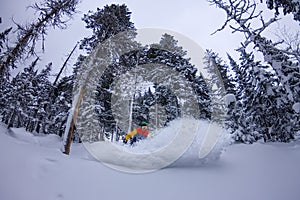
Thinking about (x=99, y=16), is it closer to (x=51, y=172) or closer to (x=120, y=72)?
(x=120, y=72)

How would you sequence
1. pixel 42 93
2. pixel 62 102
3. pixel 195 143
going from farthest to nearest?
1. pixel 42 93
2. pixel 62 102
3. pixel 195 143

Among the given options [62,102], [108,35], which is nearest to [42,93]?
[62,102]

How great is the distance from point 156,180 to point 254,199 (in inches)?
73.1

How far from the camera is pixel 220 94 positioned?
2045 cm

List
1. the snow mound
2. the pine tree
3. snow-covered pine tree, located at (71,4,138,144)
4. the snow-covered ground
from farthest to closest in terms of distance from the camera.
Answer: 1. snow-covered pine tree, located at (71,4,138,144)
2. the pine tree
3. the snow mound
4. the snow-covered ground

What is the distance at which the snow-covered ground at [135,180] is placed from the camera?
3.11m

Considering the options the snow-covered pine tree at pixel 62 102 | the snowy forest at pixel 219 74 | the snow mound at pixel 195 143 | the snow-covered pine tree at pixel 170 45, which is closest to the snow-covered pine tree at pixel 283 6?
the snowy forest at pixel 219 74

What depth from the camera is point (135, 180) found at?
4055 millimetres

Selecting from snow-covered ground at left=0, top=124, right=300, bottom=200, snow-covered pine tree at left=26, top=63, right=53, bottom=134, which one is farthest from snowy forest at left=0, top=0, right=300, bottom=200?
snow-covered pine tree at left=26, top=63, right=53, bottom=134

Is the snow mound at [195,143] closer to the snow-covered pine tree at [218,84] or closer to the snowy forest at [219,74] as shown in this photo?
the snowy forest at [219,74]

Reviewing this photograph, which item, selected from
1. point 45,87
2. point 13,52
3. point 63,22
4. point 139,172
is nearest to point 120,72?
point 63,22

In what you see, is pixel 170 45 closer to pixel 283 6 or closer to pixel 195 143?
pixel 283 6

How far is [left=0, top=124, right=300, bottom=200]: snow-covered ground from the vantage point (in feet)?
10.2

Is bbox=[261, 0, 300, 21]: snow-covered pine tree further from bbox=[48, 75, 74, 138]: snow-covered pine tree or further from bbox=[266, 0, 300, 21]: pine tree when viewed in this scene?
bbox=[48, 75, 74, 138]: snow-covered pine tree
